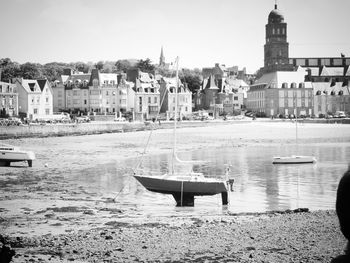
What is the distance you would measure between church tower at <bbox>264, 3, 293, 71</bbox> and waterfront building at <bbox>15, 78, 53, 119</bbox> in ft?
219

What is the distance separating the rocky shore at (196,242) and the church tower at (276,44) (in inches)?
4462

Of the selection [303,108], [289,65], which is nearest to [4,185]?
[303,108]

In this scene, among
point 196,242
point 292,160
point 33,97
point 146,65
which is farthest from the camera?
point 146,65

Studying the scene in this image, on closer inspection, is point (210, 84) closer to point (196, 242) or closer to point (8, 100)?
point (8, 100)

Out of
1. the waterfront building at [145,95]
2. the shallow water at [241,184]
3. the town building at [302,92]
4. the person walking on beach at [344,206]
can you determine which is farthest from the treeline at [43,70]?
the person walking on beach at [344,206]

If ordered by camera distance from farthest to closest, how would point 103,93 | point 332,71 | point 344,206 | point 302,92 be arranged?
1. point 332,71
2. point 302,92
3. point 103,93
4. point 344,206

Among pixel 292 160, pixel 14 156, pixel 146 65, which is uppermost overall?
pixel 146 65

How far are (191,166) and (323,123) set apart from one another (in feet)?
199

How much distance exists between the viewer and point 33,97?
227 feet

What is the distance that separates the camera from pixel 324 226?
34.4 ft

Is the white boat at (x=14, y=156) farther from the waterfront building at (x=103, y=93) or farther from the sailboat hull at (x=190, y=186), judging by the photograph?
the waterfront building at (x=103, y=93)

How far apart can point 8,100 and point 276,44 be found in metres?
78.8

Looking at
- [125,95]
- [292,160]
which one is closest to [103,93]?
[125,95]

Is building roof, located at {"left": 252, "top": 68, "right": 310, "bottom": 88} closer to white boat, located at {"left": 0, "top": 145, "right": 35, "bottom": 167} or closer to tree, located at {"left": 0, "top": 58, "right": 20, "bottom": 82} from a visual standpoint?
tree, located at {"left": 0, "top": 58, "right": 20, "bottom": 82}
